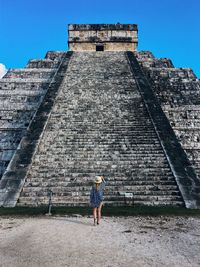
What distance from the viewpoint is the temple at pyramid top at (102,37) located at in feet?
77.0

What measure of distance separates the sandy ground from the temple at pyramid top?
61.6ft

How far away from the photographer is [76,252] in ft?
14.8

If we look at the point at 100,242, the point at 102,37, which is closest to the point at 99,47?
the point at 102,37

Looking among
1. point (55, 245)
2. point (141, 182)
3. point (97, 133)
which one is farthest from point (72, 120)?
point (55, 245)

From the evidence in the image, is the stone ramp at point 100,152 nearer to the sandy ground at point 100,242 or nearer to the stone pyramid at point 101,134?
the stone pyramid at point 101,134

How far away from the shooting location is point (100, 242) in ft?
16.3

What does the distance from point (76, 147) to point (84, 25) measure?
1632cm

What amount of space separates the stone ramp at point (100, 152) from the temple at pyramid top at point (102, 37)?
9.47 m

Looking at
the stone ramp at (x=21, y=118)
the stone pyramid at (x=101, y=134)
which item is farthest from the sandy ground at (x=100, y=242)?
the stone ramp at (x=21, y=118)

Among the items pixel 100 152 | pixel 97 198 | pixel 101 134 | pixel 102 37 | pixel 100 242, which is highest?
pixel 102 37

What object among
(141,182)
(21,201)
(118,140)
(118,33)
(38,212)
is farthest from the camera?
(118,33)

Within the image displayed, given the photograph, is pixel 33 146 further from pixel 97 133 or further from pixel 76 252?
pixel 76 252

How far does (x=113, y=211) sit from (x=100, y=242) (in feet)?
7.33

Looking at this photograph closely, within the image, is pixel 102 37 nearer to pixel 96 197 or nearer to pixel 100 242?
pixel 96 197
